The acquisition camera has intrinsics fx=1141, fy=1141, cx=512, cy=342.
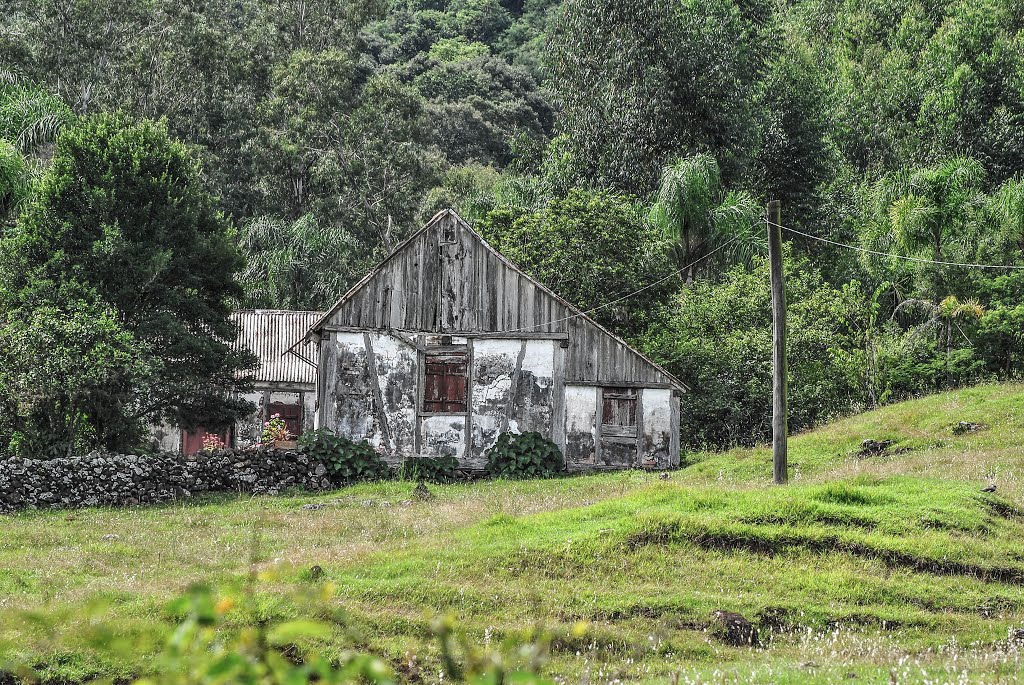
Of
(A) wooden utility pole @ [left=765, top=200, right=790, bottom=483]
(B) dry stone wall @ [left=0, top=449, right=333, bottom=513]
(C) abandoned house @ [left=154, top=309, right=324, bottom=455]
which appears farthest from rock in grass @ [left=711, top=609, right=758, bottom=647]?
(C) abandoned house @ [left=154, top=309, right=324, bottom=455]

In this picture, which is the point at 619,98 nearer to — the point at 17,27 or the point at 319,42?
the point at 319,42

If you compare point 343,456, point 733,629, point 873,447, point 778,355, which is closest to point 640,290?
point 873,447

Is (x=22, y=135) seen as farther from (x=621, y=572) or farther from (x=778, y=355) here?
(x=621, y=572)

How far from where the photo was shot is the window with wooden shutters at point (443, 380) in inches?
1145

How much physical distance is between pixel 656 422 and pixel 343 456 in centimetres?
848

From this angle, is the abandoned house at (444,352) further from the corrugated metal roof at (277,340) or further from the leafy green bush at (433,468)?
the corrugated metal roof at (277,340)

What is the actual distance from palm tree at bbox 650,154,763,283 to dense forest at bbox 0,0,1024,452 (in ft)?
0.39

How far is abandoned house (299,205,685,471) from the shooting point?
1137 inches

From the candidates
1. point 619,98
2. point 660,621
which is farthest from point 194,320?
point 619,98

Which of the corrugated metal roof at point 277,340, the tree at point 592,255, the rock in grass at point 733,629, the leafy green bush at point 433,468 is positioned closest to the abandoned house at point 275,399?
the corrugated metal roof at point 277,340

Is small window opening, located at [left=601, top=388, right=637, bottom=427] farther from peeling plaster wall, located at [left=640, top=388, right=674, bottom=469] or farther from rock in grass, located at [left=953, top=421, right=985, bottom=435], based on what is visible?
rock in grass, located at [left=953, top=421, right=985, bottom=435]

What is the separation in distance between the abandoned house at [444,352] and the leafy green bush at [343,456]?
0.67m

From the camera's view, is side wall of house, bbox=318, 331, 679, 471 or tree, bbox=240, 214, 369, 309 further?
tree, bbox=240, 214, 369, 309

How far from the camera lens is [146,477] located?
24.5 m
